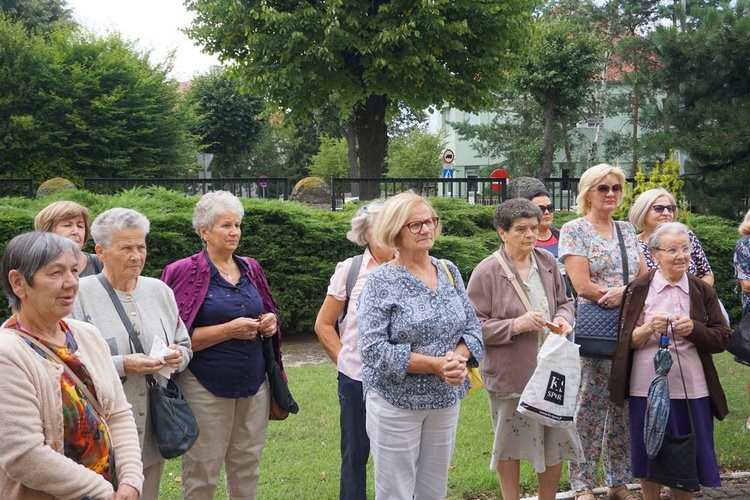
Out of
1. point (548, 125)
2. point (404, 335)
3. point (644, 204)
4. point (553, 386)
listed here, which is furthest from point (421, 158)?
point (404, 335)

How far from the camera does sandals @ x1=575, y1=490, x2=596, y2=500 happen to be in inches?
200

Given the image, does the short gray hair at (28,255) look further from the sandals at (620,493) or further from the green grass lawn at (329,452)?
the sandals at (620,493)

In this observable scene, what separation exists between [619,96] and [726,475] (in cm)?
3760

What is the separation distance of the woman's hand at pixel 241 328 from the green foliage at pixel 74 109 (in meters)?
21.4

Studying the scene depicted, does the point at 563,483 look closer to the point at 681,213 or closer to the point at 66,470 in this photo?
the point at 66,470

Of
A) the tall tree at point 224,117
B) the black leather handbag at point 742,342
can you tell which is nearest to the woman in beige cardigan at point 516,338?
the black leather handbag at point 742,342

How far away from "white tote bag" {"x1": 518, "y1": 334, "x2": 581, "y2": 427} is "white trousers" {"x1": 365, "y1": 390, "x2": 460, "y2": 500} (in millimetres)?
640

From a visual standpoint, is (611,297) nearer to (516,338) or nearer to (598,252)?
(598,252)

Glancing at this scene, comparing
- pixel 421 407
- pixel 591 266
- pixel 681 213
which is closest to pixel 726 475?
pixel 591 266

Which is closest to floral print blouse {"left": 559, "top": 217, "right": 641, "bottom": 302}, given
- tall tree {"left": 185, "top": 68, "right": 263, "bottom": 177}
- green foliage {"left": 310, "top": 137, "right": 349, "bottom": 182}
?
tall tree {"left": 185, "top": 68, "right": 263, "bottom": 177}

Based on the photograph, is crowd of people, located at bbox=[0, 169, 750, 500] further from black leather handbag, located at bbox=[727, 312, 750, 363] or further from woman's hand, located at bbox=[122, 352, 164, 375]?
black leather handbag, located at bbox=[727, 312, 750, 363]

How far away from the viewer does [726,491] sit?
17.4 ft

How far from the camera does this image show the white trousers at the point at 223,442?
4.18 m

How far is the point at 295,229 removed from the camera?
10148mm
